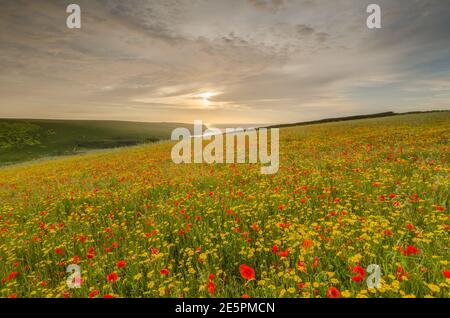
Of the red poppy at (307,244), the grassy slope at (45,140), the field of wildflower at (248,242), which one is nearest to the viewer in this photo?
the field of wildflower at (248,242)

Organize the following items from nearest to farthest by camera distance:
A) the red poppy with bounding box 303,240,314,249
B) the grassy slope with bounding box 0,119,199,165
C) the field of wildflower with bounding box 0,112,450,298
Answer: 1. the field of wildflower with bounding box 0,112,450,298
2. the red poppy with bounding box 303,240,314,249
3. the grassy slope with bounding box 0,119,199,165

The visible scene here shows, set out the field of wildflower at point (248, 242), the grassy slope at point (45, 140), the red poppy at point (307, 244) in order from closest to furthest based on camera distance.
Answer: the field of wildflower at point (248, 242)
the red poppy at point (307, 244)
the grassy slope at point (45, 140)

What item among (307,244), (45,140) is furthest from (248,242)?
(45,140)

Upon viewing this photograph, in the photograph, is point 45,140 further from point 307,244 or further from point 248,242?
point 307,244

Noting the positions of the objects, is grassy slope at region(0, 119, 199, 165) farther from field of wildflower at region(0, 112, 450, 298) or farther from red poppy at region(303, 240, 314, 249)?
red poppy at region(303, 240, 314, 249)

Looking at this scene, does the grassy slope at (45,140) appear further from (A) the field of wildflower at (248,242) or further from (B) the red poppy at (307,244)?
(B) the red poppy at (307,244)

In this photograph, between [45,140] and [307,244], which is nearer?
[307,244]

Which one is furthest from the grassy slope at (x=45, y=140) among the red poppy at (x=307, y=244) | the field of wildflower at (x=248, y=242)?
the red poppy at (x=307, y=244)

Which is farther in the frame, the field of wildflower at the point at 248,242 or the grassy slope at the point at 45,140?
the grassy slope at the point at 45,140

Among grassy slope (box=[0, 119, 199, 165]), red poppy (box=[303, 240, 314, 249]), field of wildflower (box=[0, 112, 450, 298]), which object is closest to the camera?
field of wildflower (box=[0, 112, 450, 298])

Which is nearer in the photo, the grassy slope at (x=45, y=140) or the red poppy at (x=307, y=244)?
the red poppy at (x=307, y=244)

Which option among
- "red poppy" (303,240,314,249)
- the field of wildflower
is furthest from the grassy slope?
"red poppy" (303,240,314,249)

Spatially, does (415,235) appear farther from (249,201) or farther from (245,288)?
(249,201)
